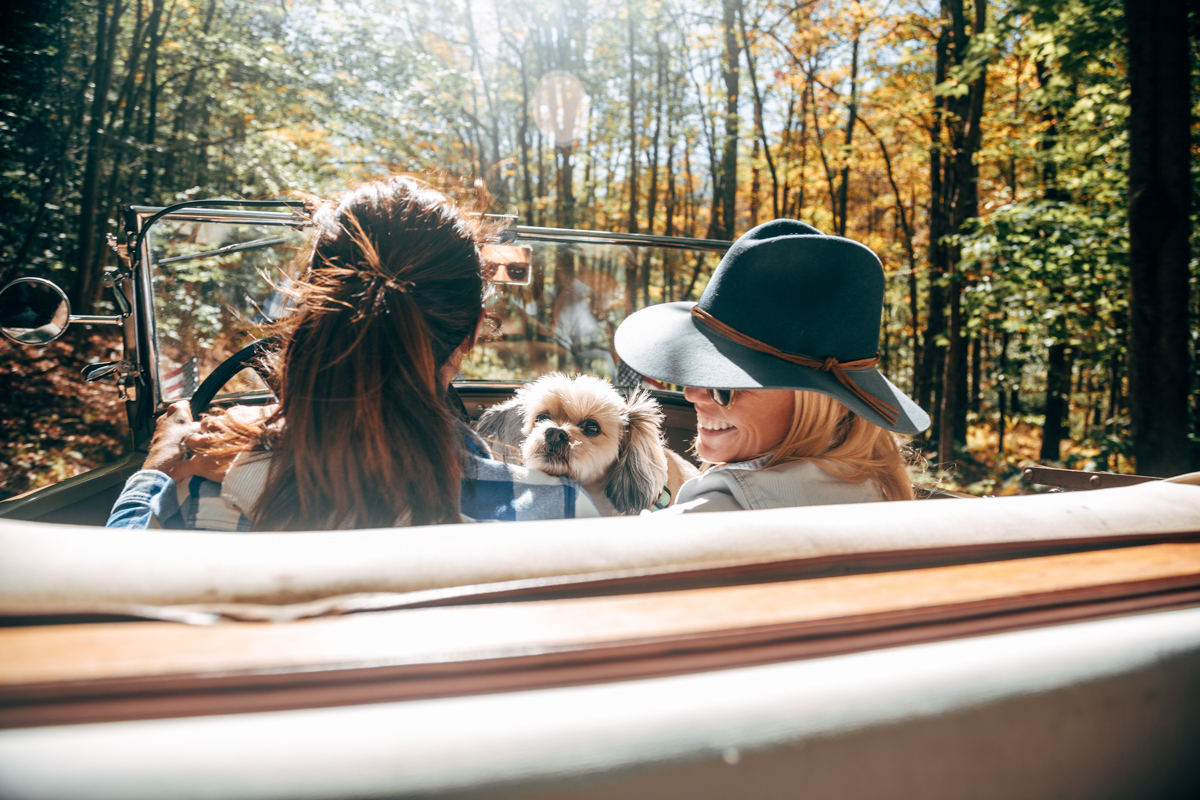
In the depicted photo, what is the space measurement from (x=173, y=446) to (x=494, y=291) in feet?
2.31

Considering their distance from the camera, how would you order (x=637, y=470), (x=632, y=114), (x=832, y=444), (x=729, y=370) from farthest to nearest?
(x=632, y=114) → (x=637, y=470) → (x=832, y=444) → (x=729, y=370)

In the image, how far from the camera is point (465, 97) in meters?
14.3

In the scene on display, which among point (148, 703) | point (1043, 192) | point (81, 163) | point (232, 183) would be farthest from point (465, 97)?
point (148, 703)

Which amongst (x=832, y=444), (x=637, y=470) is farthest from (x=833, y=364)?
(x=637, y=470)

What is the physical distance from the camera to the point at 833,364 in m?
1.28

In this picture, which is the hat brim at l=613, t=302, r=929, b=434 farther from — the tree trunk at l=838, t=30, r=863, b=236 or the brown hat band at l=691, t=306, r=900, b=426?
the tree trunk at l=838, t=30, r=863, b=236

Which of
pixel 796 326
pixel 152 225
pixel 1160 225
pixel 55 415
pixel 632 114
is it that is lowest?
pixel 55 415

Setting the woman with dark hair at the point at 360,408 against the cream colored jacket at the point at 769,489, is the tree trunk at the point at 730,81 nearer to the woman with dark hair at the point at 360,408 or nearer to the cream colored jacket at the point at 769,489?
the cream colored jacket at the point at 769,489

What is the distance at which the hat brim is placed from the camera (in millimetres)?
1217

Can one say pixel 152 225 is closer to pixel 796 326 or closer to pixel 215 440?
pixel 215 440

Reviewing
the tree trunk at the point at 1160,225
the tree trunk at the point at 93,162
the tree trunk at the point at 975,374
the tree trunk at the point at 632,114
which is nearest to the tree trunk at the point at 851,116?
the tree trunk at the point at 632,114

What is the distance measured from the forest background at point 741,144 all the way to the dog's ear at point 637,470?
103 centimetres

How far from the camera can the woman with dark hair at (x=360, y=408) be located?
1034 mm

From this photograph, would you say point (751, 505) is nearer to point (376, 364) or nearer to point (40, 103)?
point (376, 364)
